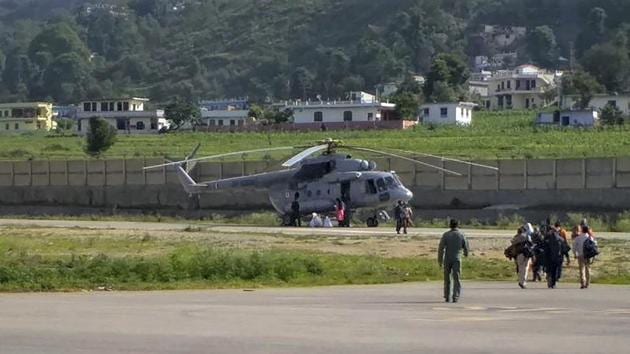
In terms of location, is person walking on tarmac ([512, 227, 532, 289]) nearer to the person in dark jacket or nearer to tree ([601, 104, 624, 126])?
the person in dark jacket

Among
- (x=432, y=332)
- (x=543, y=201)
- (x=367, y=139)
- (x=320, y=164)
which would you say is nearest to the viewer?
(x=432, y=332)

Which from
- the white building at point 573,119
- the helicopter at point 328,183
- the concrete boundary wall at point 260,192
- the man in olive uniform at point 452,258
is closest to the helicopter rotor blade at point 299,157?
the helicopter at point 328,183

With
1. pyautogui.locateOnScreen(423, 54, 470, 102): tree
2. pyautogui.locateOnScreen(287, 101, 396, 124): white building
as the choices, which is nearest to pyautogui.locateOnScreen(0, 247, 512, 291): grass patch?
pyautogui.locateOnScreen(287, 101, 396, 124): white building

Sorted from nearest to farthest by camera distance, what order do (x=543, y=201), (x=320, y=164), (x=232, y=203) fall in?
(x=320, y=164) < (x=543, y=201) < (x=232, y=203)

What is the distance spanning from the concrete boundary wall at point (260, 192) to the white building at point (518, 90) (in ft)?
345

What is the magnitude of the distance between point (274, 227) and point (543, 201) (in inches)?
441

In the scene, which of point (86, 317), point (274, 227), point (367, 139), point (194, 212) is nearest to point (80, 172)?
point (194, 212)

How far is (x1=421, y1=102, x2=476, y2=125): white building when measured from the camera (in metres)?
116

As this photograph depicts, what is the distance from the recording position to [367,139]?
292 ft

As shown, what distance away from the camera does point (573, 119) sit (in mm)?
103938

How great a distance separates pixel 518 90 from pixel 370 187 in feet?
413

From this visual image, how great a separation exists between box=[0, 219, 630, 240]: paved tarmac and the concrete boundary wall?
304 inches

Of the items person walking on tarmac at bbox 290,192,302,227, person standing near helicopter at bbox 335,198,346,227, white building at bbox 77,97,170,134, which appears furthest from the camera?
white building at bbox 77,97,170,134

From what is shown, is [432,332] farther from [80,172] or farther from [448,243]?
[80,172]
